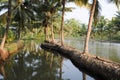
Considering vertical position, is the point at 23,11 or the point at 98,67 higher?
the point at 23,11

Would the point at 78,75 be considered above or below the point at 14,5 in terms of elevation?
below

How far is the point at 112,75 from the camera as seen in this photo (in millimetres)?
12125

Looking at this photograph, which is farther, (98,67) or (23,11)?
(23,11)

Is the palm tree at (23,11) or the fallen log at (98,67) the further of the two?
the palm tree at (23,11)

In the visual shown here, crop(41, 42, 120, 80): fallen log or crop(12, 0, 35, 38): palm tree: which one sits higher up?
crop(12, 0, 35, 38): palm tree

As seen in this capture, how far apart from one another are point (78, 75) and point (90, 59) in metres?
1.58

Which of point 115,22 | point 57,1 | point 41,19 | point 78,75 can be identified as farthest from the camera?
point 115,22

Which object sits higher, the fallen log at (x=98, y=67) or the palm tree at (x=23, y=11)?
the palm tree at (x=23, y=11)

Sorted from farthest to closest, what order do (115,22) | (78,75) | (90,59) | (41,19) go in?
(115,22) → (41,19) → (90,59) → (78,75)

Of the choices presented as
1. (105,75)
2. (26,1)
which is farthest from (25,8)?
(105,75)

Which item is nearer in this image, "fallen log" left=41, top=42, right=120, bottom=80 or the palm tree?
"fallen log" left=41, top=42, right=120, bottom=80

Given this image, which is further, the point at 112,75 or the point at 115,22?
the point at 115,22

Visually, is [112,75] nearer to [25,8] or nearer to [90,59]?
[90,59]

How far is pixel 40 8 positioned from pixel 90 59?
70.5ft
